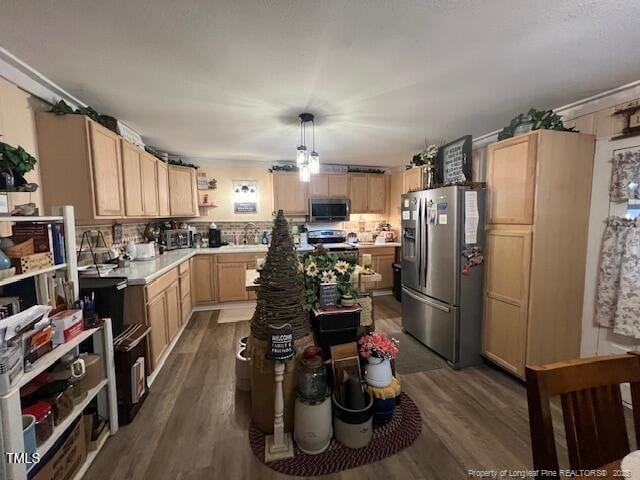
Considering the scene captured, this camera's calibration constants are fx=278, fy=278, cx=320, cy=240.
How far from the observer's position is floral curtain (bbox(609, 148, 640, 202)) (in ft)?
6.35

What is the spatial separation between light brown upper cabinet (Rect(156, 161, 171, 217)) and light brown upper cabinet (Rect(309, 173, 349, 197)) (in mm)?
2162

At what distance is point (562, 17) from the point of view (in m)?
1.28

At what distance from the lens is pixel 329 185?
485cm

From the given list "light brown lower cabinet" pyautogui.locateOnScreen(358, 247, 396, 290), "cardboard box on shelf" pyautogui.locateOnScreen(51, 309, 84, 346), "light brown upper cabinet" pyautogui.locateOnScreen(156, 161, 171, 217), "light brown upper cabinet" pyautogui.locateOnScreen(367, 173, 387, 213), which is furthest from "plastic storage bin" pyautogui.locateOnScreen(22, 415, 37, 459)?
"light brown upper cabinet" pyautogui.locateOnScreen(367, 173, 387, 213)

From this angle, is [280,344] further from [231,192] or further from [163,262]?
[231,192]

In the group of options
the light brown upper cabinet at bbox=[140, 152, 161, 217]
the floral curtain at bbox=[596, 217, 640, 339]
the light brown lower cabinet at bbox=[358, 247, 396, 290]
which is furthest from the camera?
the light brown lower cabinet at bbox=[358, 247, 396, 290]

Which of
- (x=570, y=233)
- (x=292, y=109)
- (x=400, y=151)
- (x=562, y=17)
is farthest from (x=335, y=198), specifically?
(x=562, y=17)

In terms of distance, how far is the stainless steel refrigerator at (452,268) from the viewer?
98.0 inches

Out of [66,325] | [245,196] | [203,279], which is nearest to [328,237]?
[245,196]

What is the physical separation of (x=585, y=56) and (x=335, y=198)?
11.5 ft

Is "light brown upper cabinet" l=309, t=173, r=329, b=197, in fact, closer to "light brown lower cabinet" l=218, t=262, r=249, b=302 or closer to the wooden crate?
"light brown lower cabinet" l=218, t=262, r=249, b=302

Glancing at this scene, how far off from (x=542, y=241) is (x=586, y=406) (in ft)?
5.22

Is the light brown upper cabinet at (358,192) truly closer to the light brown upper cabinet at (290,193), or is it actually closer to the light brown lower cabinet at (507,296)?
the light brown upper cabinet at (290,193)

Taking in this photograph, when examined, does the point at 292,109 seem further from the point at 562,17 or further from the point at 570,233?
the point at 570,233
